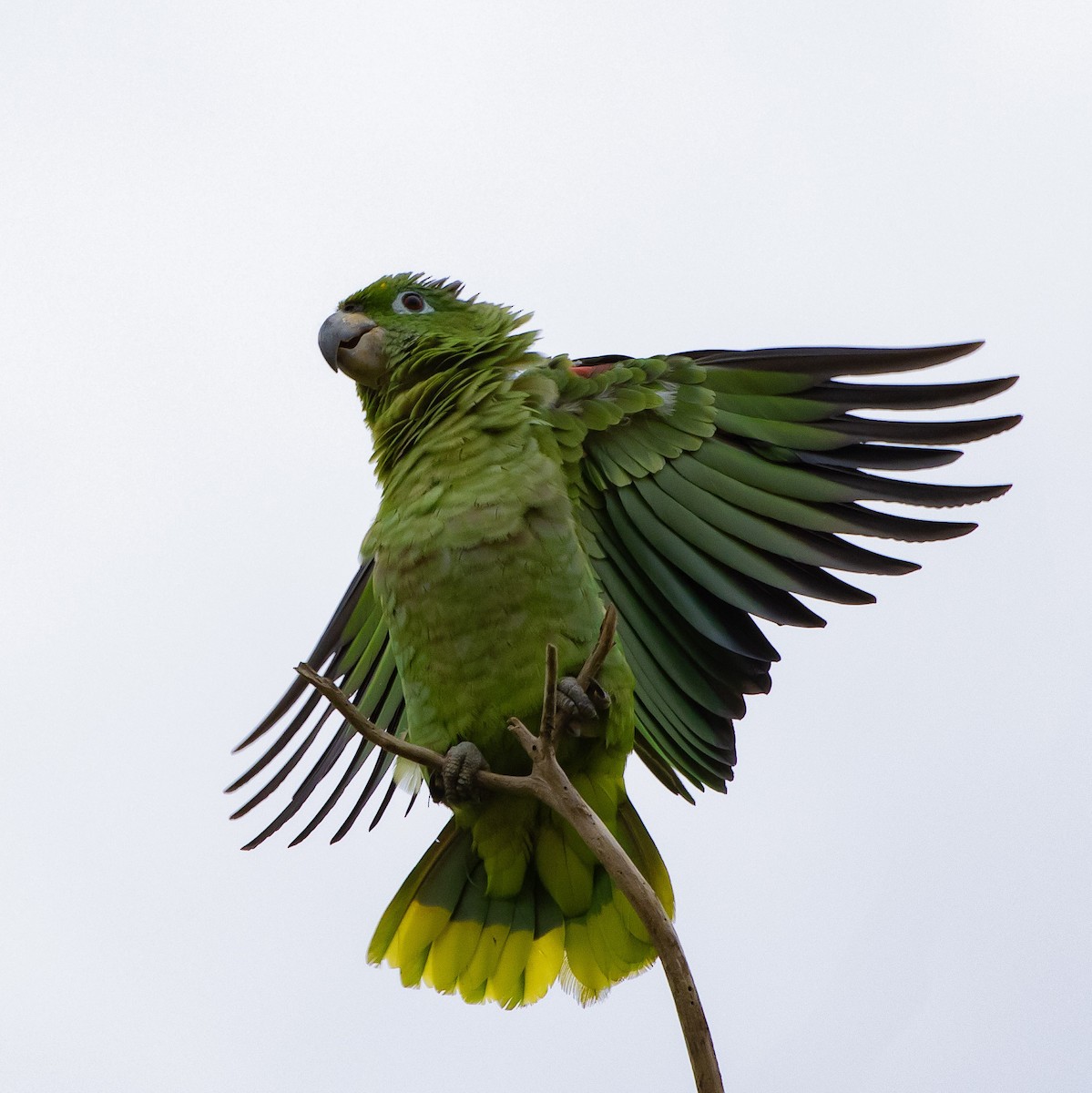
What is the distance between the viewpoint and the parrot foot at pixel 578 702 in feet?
11.2

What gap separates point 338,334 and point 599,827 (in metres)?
2.20

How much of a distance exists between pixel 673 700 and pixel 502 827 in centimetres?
66

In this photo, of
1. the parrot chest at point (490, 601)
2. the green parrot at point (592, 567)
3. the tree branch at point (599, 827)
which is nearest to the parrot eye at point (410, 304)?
the green parrot at point (592, 567)

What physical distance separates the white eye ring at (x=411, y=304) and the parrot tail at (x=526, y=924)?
177 centimetres

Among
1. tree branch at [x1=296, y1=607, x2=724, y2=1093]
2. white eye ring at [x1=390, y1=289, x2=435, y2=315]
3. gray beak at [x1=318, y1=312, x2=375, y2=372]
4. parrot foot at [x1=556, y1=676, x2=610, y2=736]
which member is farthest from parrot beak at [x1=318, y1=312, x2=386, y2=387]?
tree branch at [x1=296, y1=607, x2=724, y2=1093]

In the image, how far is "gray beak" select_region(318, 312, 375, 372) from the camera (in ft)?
14.2

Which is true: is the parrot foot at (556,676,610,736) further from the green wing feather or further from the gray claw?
the green wing feather

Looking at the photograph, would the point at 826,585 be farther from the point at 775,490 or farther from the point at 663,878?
the point at 663,878

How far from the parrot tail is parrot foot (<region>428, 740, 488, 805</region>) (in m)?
0.26

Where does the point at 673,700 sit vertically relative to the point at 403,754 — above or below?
above

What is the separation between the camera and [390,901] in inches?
157

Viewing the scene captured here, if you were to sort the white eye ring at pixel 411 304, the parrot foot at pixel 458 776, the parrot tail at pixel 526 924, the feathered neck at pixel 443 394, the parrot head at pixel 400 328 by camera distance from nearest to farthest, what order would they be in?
the parrot foot at pixel 458 776 < the parrot tail at pixel 526 924 < the feathered neck at pixel 443 394 < the parrot head at pixel 400 328 < the white eye ring at pixel 411 304

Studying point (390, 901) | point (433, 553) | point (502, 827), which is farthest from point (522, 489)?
point (390, 901)

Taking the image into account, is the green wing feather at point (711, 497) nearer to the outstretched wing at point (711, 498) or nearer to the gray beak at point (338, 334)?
the outstretched wing at point (711, 498)
